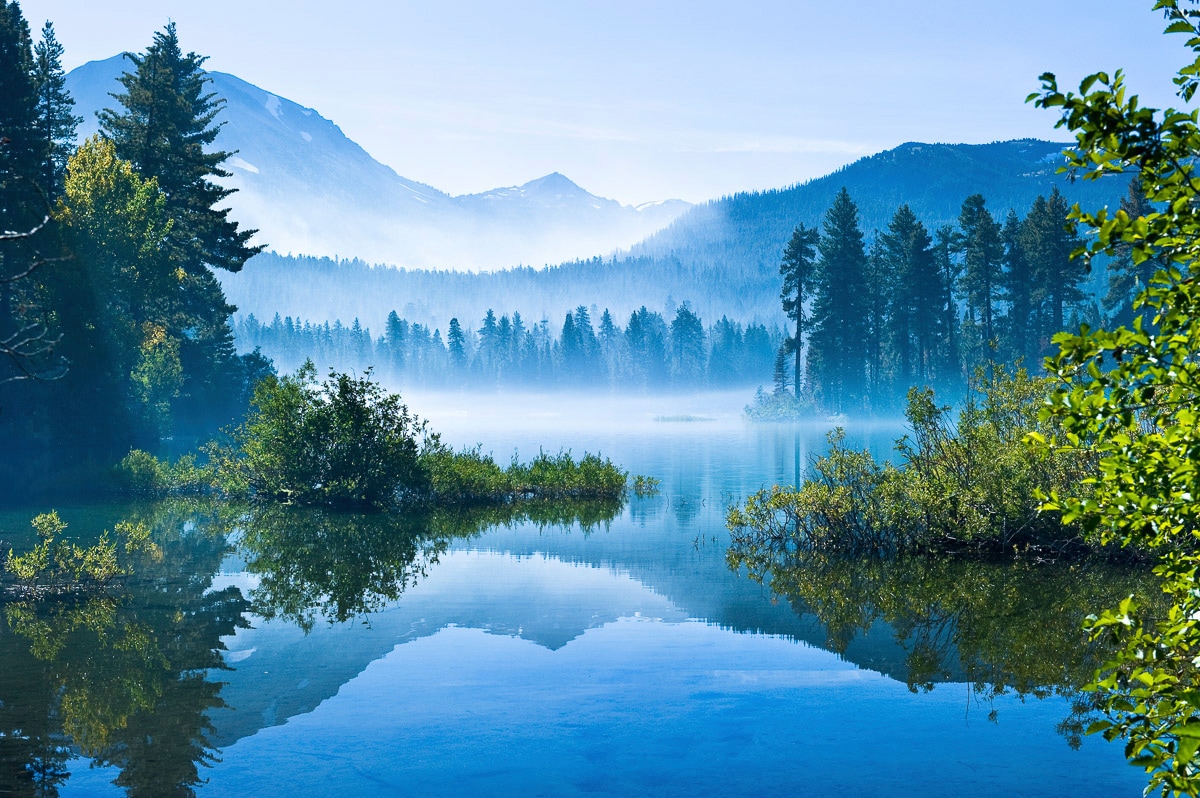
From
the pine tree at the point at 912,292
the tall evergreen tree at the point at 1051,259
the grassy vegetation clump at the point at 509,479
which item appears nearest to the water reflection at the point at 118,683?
the grassy vegetation clump at the point at 509,479

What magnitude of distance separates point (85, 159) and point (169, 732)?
141 feet

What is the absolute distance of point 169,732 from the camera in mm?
10227

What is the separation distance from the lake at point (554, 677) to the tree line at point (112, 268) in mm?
17315

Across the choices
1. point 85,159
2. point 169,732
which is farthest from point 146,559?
point 85,159

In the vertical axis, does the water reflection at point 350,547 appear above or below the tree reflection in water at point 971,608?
below

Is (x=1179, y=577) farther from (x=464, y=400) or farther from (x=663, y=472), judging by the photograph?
(x=464, y=400)

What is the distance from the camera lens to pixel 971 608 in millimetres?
15258

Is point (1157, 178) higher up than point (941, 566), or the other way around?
point (1157, 178)

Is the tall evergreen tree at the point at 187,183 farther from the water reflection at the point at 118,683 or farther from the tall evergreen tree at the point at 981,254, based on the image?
the tall evergreen tree at the point at 981,254

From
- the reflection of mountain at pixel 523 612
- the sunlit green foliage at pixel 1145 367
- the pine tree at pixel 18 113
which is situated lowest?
the reflection of mountain at pixel 523 612

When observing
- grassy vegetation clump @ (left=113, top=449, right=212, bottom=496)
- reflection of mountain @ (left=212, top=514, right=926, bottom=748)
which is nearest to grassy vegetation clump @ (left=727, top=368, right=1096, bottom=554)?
reflection of mountain @ (left=212, top=514, right=926, bottom=748)

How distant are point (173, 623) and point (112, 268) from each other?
3606 centimetres

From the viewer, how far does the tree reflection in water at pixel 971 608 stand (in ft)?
39.4

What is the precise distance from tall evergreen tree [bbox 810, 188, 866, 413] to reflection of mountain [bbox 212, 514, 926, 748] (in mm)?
73731
